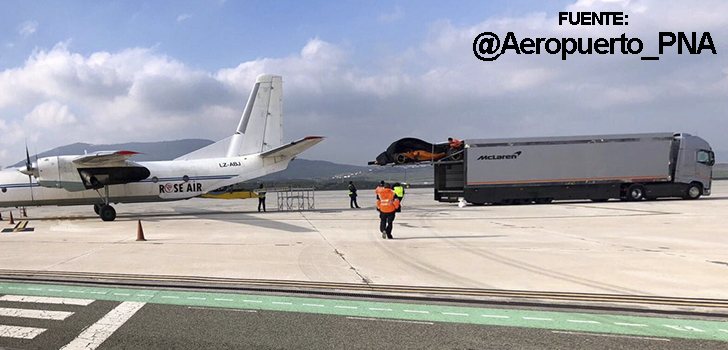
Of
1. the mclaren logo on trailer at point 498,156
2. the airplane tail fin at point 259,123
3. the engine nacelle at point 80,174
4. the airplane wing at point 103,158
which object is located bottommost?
the engine nacelle at point 80,174

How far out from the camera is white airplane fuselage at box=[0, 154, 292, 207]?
2019cm

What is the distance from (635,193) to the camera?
24406mm

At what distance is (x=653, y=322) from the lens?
5.09 m

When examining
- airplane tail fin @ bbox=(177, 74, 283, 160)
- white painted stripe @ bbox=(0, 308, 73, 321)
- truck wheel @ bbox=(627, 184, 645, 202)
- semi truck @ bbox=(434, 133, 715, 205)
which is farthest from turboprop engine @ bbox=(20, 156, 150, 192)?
truck wheel @ bbox=(627, 184, 645, 202)

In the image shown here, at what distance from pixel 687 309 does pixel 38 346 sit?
26.2 feet

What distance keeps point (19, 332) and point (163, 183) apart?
18400 mm

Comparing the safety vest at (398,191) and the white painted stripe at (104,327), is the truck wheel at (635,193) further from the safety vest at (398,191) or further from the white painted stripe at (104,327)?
the white painted stripe at (104,327)

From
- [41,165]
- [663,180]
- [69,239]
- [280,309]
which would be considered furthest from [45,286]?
[663,180]

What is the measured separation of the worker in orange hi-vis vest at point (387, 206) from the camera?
40.7 feet

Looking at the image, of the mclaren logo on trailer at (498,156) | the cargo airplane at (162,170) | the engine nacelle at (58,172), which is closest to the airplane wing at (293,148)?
the cargo airplane at (162,170)

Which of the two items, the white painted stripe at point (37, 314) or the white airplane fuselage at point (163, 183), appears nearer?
the white painted stripe at point (37, 314)

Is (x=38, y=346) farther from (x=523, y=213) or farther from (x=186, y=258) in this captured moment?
(x=523, y=213)

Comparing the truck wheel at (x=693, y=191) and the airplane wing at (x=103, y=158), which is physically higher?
the airplane wing at (x=103, y=158)

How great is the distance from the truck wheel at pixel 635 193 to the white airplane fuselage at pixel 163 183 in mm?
19916
